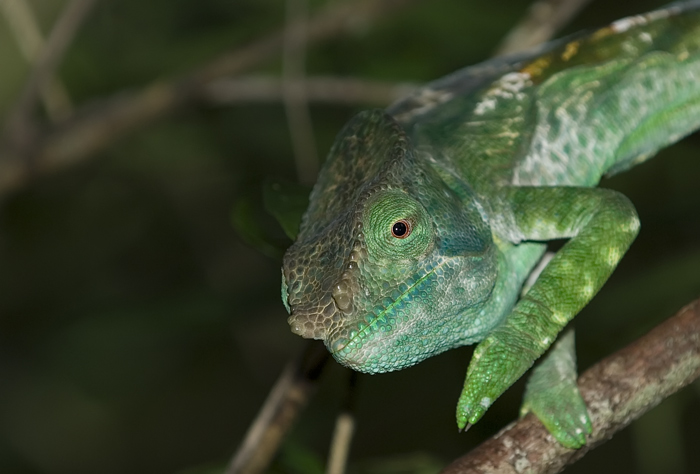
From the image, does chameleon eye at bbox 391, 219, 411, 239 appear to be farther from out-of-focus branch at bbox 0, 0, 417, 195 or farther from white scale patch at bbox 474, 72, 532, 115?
out-of-focus branch at bbox 0, 0, 417, 195

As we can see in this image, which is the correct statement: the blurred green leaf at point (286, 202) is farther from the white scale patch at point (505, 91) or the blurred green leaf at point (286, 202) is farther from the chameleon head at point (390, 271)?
the white scale patch at point (505, 91)

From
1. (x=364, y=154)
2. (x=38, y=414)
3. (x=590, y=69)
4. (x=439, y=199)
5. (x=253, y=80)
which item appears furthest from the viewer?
(x=38, y=414)

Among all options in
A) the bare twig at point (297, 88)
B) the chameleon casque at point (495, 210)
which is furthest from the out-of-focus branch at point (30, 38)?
the chameleon casque at point (495, 210)

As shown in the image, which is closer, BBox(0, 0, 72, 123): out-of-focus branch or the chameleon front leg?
the chameleon front leg

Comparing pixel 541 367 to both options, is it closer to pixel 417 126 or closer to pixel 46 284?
pixel 417 126

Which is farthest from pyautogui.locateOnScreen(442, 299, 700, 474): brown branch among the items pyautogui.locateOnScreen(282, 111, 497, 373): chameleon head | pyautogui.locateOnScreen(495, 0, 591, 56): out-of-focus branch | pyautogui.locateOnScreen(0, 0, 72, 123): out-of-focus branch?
pyautogui.locateOnScreen(0, 0, 72, 123): out-of-focus branch

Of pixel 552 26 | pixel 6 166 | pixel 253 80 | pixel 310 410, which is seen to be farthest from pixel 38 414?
pixel 552 26

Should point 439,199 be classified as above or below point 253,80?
above
